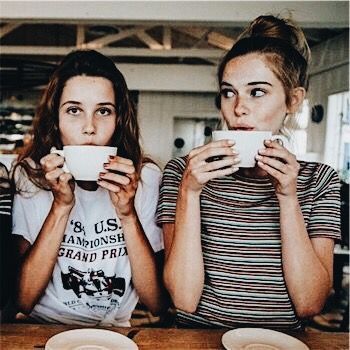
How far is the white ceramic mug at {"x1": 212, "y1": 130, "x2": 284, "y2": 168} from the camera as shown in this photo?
793 mm

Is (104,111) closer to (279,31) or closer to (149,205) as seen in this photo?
(149,205)

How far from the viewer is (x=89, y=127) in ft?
3.27

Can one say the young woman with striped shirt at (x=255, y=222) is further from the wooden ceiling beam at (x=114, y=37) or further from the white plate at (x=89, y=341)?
the wooden ceiling beam at (x=114, y=37)

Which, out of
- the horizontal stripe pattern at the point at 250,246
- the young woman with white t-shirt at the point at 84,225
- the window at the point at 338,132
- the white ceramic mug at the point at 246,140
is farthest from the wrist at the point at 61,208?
the window at the point at 338,132

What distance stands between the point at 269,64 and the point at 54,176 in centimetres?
49

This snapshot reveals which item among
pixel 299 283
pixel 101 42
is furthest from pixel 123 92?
pixel 101 42

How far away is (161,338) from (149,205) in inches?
15.4

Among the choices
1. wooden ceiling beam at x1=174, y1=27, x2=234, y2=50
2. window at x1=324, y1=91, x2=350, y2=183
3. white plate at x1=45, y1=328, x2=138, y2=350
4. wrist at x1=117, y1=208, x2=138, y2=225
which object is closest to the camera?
white plate at x1=45, y1=328, x2=138, y2=350

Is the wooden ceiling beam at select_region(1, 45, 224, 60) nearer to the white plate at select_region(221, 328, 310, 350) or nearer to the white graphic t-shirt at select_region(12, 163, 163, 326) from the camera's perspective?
the white graphic t-shirt at select_region(12, 163, 163, 326)

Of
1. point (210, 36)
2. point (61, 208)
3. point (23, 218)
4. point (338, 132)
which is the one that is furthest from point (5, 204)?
point (210, 36)

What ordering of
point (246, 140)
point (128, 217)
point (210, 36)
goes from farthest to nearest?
point (210, 36) → point (128, 217) → point (246, 140)

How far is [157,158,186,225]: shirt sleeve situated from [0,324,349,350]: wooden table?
256 millimetres

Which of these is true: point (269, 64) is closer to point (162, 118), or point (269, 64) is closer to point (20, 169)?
point (20, 169)

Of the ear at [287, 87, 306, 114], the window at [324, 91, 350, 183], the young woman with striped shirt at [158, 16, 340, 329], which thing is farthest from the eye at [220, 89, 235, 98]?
the window at [324, 91, 350, 183]
